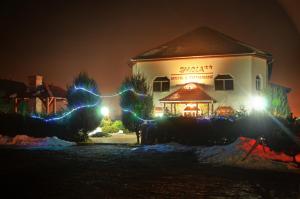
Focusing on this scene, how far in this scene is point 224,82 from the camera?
1266 inches

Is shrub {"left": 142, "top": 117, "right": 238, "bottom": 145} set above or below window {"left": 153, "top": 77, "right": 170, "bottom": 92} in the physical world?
below

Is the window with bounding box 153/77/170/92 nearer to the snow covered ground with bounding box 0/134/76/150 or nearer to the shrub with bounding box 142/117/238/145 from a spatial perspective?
the shrub with bounding box 142/117/238/145

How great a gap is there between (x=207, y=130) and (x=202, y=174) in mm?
8193

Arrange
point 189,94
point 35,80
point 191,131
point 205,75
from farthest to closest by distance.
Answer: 1. point 35,80
2. point 205,75
3. point 189,94
4. point 191,131

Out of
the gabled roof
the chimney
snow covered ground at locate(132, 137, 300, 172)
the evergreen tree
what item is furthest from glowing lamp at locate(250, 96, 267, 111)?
the chimney

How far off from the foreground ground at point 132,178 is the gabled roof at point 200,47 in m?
16.9

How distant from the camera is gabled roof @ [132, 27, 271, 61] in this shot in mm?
32112

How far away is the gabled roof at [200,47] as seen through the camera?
3211 centimetres

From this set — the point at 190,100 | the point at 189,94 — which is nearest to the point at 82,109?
the point at 190,100

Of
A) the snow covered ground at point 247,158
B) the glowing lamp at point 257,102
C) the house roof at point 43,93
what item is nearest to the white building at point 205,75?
the glowing lamp at point 257,102

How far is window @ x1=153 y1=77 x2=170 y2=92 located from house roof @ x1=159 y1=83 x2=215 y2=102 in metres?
1.26

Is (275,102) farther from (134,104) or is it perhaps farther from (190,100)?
(134,104)

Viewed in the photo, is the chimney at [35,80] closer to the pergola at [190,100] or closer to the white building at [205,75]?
the white building at [205,75]

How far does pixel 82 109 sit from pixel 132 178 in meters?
13.3
